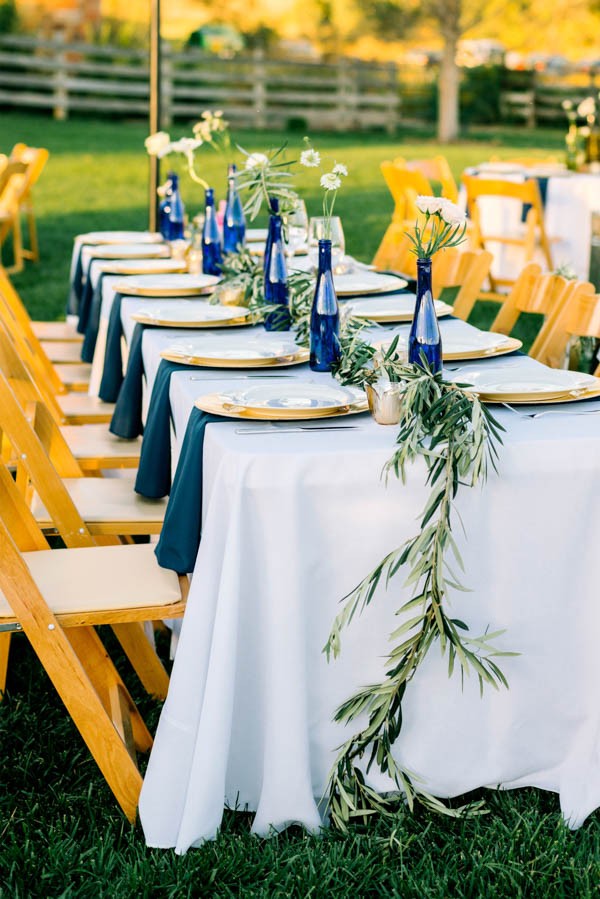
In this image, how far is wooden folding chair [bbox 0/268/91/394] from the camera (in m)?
3.76

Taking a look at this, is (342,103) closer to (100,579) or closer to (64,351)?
(64,351)

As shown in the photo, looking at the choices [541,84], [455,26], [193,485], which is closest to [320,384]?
[193,485]

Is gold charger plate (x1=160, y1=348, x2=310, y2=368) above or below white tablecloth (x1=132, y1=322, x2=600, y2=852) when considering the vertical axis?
above

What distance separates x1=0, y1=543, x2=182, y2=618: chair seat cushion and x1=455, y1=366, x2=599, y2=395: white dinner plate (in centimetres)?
73

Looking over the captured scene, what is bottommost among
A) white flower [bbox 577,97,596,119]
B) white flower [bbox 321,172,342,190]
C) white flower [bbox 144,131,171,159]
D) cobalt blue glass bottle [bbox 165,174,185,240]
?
cobalt blue glass bottle [bbox 165,174,185,240]

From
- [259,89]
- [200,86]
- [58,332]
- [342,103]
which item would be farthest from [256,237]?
[342,103]

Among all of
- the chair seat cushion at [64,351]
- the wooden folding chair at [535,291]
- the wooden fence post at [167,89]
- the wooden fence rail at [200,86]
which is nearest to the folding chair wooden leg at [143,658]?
the wooden folding chair at [535,291]

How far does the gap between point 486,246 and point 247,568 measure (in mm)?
6892

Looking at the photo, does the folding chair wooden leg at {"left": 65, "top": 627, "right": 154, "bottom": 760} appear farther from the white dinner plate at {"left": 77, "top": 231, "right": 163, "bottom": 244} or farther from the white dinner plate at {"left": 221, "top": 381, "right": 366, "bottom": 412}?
the white dinner plate at {"left": 77, "top": 231, "right": 163, "bottom": 244}

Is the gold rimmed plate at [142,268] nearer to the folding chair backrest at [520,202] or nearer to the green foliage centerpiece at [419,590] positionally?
the green foliage centerpiece at [419,590]

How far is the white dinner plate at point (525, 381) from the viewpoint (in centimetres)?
235

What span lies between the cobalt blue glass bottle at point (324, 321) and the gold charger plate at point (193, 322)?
0.60 m

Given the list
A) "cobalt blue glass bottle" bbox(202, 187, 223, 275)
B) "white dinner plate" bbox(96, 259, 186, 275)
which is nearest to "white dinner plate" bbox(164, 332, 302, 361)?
"cobalt blue glass bottle" bbox(202, 187, 223, 275)

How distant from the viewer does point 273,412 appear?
7.36ft
